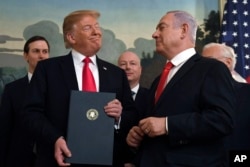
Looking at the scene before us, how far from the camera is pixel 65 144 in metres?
3.05

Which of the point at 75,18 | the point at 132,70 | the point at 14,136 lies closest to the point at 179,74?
the point at 75,18

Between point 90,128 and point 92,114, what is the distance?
0.28 feet

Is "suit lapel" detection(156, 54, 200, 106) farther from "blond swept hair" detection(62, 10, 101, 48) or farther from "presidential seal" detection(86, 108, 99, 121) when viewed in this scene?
"blond swept hair" detection(62, 10, 101, 48)

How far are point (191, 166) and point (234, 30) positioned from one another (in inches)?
161

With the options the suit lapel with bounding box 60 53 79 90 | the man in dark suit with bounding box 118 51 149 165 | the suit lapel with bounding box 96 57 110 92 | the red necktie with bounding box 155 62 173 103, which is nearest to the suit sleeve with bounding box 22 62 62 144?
the suit lapel with bounding box 60 53 79 90

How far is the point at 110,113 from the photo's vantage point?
3074 millimetres

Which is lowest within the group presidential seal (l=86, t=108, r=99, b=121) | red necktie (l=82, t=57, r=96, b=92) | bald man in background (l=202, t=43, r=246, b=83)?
presidential seal (l=86, t=108, r=99, b=121)

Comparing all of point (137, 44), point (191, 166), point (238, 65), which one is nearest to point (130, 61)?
point (137, 44)

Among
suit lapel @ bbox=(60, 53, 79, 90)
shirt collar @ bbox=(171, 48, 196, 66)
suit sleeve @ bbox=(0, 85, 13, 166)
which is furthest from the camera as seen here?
suit sleeve @ bbox=(0, 85, 13, 166)

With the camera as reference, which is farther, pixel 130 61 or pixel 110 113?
pixel 130 61

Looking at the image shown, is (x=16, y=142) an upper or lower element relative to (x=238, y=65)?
lower

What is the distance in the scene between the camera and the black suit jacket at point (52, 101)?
3.19 metres

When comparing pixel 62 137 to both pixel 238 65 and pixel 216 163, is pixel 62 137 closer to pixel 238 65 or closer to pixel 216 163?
pixel 216 163

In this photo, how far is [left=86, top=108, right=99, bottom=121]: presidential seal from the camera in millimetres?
3086
